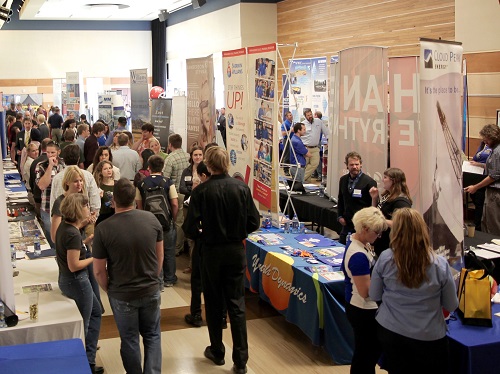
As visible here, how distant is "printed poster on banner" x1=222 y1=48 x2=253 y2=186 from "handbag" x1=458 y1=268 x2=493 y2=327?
3.36 metres

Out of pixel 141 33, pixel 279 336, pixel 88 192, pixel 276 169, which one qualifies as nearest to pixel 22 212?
pixel 88 192

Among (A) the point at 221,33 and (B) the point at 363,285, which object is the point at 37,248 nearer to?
(B) the point at 363,285

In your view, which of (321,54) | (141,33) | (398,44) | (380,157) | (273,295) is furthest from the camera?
(141,33)

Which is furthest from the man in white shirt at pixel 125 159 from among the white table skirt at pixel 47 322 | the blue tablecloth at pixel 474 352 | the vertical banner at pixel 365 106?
the blue tablecloth at pixel 474 352

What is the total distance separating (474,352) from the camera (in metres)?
3.61

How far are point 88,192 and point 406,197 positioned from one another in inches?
104

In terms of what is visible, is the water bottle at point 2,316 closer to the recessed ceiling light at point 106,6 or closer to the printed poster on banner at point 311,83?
the printed poster on banner at point 311,83

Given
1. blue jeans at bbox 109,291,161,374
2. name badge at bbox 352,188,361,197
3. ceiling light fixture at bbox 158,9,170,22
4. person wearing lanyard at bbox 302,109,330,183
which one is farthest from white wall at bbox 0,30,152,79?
blue jeans at bbox 109,291,161,374

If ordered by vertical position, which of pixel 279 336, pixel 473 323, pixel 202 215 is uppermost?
pixel 202 215

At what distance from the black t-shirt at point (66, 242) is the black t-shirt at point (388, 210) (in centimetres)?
218

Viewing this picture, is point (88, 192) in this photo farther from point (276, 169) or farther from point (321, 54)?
point (321, 54)

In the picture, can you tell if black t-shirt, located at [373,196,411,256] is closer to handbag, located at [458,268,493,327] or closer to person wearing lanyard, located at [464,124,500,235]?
handbag, located at [458,268,493,327]

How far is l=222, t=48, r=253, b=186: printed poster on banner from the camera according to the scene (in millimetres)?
6969

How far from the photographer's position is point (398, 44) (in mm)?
11680
